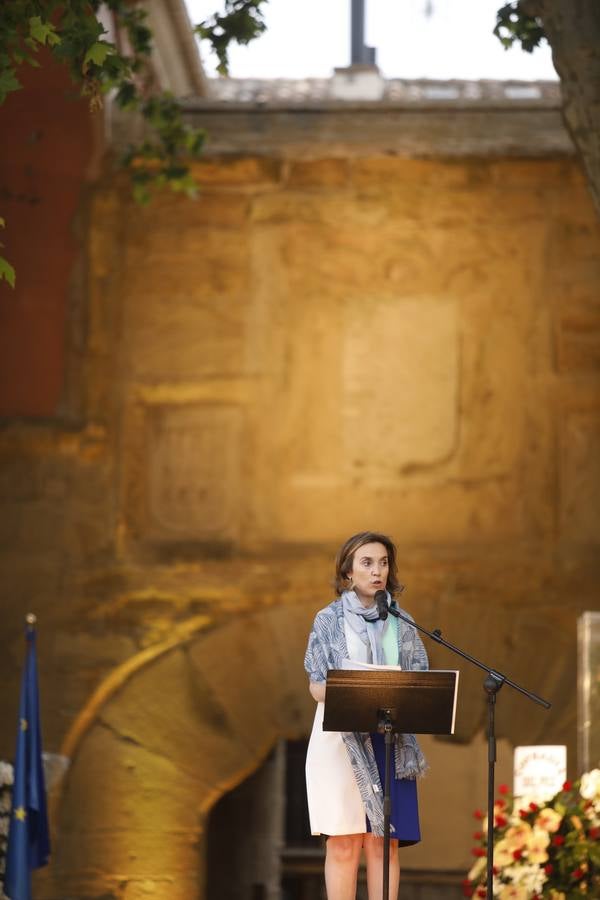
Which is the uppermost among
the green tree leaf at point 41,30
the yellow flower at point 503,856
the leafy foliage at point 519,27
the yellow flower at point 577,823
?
the leafy foliage at point 519,27

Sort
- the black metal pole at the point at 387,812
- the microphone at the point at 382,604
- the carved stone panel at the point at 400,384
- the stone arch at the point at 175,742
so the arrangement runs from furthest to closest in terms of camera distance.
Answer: the carved stone panel at the point at 400,384 → the stone arch at the point at 175,742 → the microphone at the point at 382,604 → the black metal pole at the point at 387,812

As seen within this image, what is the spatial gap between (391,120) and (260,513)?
8.09ft

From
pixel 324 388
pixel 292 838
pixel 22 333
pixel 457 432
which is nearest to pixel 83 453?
pixel 22 333

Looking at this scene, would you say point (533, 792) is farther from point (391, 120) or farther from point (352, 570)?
point (391, 120)

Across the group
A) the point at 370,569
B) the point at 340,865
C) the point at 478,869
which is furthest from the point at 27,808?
the point at 370,569

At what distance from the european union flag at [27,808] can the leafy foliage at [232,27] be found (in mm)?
3257

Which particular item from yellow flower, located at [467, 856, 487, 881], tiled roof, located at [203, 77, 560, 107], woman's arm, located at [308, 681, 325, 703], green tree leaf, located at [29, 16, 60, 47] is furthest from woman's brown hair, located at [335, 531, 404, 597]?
tiled roof, located at [203, 77, 560, 107]

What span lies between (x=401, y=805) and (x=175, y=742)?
3891 millimetres

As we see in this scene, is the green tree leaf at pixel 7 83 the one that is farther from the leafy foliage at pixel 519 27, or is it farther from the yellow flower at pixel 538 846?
the yellow flower at pixel 538 846

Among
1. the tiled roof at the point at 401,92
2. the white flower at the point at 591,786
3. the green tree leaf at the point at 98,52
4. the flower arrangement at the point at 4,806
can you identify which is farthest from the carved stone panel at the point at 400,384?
the green tree leaf at the point at 98,52

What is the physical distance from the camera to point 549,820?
6.75m

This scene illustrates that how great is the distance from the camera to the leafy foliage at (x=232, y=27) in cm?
768

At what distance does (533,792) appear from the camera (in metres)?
7.25

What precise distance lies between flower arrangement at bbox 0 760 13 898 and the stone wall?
0.79 meters
